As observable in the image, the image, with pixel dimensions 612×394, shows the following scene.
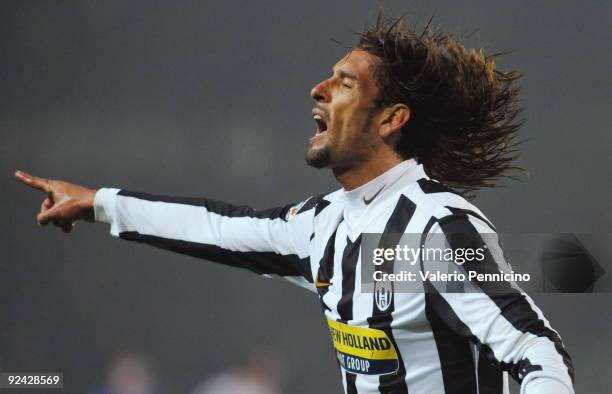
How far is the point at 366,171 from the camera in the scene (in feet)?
5.59

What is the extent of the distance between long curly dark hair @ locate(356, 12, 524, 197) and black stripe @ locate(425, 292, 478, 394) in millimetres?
471

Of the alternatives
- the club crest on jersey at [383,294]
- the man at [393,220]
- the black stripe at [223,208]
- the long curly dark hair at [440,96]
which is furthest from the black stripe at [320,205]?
the club crest on jersey at [383,294]

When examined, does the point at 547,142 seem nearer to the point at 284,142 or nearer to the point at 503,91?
the point at 284,142

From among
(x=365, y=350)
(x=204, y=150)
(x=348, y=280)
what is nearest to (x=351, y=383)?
(x=365, y=350)

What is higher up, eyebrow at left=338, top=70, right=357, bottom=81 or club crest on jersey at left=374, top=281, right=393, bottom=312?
eyebrow at left=338, top=70, right=357, bottom=81

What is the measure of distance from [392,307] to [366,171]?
34 centimetres

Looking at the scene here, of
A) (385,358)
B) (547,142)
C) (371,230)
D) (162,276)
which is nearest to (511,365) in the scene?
(385,358)

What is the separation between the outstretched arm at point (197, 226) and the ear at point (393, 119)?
0.88 feet

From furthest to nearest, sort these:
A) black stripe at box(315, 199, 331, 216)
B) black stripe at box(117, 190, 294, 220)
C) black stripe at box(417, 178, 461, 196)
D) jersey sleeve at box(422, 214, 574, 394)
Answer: black stripe at box(117, 190, 294, 220) → black stripe at box(315, 199, 331, 216) → black stripe at box(417, 178, 461, 196) → jersey sleeve at box(422, 214, 574, 394)

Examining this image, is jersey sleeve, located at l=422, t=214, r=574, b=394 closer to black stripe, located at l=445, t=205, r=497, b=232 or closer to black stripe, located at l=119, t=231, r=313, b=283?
black stripe, located at l=445, t=205, r=497, b=232

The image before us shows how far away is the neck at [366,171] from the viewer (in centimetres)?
170

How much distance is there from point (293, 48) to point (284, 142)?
43 centimetres

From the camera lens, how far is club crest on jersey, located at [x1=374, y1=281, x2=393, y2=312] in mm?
1500

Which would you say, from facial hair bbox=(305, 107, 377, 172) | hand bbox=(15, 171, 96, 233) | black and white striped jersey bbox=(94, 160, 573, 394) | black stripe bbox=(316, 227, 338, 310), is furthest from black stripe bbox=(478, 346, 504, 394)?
hand bbox=(15, 171, 96, 233)
